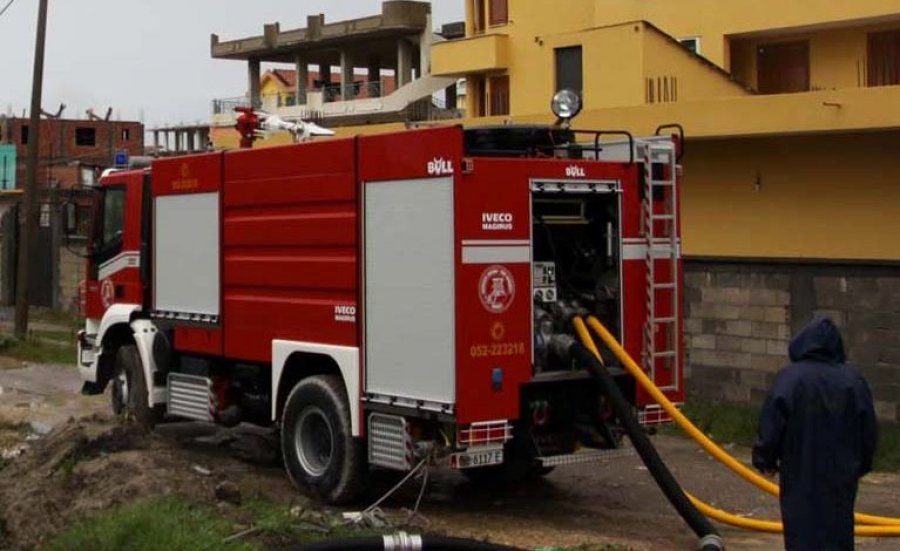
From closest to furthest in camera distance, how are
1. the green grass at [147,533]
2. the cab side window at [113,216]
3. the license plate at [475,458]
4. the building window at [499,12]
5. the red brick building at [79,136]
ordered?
1. the green grass at [147,533]
2. the license plate at [475,458]
3. the cab side window at [113,216]
4. the building window at [499,12]
5. the red brick building at [79,136]

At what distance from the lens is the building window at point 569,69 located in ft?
82.4

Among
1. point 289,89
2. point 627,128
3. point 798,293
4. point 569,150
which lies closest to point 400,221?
point 569,150

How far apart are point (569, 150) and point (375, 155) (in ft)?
5.28

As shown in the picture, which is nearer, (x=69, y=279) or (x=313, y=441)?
(x=313, y=441)

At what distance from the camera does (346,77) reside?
71.0 metres

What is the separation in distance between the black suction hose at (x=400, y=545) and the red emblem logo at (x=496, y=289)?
1.87 meters

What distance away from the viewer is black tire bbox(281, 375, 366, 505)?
9.64 metres

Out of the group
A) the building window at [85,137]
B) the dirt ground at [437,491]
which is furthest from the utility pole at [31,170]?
Answer: the building window at [85,137]

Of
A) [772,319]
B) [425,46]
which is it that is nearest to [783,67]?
[772,319]

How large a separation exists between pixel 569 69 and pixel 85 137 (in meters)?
59.4

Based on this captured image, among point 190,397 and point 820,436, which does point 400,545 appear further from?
point 190,397

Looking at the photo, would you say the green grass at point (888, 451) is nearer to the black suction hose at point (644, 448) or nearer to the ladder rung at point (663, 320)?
the ladder rung at point (663, 320)

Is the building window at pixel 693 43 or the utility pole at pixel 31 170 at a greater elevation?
the building window at pixel 693 43

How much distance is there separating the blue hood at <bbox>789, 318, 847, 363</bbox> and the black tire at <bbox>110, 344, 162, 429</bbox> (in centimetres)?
755
